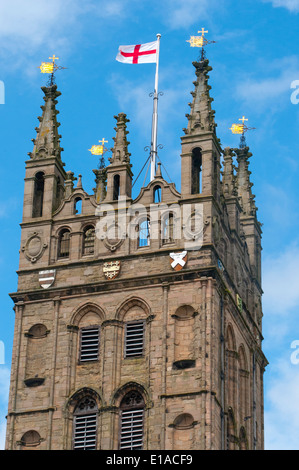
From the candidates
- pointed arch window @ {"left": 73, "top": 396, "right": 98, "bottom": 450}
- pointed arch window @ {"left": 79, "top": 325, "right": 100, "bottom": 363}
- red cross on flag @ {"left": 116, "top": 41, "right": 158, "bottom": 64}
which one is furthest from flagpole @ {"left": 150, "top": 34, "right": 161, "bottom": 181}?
pointed arch window @ {"left": 73, "top": 396, "right": 98, "bottom": 450}

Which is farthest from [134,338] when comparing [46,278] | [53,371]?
[46,278]

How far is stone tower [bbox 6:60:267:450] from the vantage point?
94.6 meters

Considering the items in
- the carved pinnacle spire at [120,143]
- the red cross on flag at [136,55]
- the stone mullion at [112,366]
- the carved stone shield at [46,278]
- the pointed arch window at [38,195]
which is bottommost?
the stone mullion at [112,366]

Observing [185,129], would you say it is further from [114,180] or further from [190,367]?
[190,367]

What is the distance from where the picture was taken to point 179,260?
97.1 m

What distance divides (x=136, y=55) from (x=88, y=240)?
1003cm

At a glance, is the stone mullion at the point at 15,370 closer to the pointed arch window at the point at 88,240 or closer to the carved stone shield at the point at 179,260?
the pointed arch window at the point at 88,240

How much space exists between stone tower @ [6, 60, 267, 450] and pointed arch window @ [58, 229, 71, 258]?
0.25 feet

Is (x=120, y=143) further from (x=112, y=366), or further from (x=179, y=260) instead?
(x=112, y=366)

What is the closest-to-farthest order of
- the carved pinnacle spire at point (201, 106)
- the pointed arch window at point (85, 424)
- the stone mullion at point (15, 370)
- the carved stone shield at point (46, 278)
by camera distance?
the pointed arch window at point (85, 424)
the stone mullion at point (15, 370)
the carved stone shield at point (46, 278)
the carved pinnacle spire at point (201, 106)

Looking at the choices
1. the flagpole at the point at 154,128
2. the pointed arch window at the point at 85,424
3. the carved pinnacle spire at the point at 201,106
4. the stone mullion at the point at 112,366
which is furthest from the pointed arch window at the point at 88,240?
the pointed arch window at the point at 85,424

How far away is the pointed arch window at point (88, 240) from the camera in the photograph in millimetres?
100000

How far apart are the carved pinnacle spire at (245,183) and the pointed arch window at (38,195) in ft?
35.7
